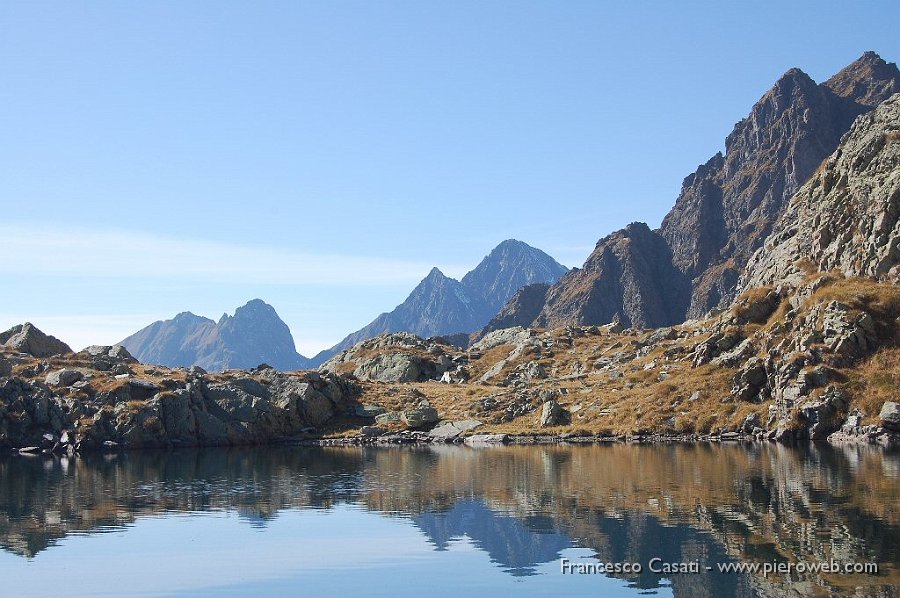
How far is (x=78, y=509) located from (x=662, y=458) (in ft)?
179

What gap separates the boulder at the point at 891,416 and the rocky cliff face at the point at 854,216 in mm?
29324

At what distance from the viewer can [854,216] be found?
12700 cm

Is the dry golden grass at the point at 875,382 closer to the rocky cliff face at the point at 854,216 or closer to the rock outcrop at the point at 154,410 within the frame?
the rocky cliff face at the point at 854,216

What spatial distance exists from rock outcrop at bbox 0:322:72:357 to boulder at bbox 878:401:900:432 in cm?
14547

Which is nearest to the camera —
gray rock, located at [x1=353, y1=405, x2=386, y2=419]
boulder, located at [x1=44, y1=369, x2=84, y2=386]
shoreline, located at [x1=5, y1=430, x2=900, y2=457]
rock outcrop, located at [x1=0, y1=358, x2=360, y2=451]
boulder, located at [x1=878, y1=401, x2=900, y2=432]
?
boulder, located at [x1=878, y1=401, x2=900, y2=432]

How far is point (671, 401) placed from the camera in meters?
113

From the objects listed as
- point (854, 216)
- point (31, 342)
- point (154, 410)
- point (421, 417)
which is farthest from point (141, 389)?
point (854, 216)

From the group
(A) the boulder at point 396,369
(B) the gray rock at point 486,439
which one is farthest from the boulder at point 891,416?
(A) the boulder at point 396,369

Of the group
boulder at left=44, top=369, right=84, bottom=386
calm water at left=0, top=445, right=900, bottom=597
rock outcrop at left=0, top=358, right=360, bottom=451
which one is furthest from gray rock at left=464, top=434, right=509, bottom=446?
boulder at left=44, top=369, right=84, bottom=386

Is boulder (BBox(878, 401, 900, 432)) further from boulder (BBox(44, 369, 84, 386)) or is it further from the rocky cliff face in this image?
boulder (BBox(44, 369, 84, 386))

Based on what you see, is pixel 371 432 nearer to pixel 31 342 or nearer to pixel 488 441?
pixel 488 441

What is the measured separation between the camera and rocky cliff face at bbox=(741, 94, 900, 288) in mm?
118812

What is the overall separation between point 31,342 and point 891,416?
494 feet

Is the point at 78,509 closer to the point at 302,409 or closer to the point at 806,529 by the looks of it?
the point at 806,529
